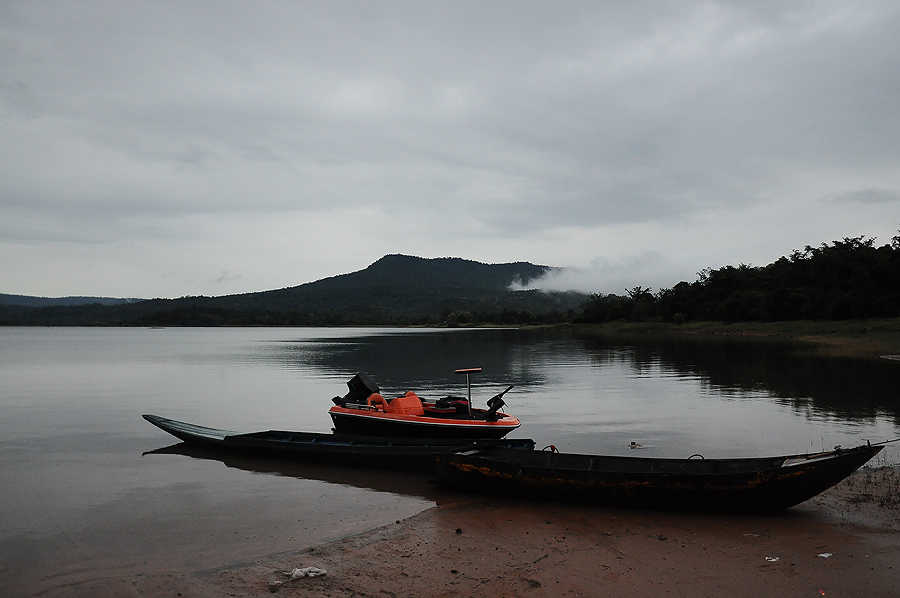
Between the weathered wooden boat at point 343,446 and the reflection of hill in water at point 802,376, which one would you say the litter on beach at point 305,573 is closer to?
the weathered wooden boat at point 343,446

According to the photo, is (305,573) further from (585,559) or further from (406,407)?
(406,407)

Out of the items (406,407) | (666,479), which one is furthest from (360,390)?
(666,479)

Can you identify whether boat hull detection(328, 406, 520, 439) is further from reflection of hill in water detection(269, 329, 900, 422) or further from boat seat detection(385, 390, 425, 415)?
reflection of hill in water detection(269, 329, 900, 422)

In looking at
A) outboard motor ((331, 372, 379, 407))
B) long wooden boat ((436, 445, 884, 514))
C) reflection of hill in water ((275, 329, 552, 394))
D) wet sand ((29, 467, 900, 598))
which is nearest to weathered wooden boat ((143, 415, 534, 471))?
long wooden boat ((436, 445, 884, 514))

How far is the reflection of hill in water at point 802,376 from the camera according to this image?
981 inches

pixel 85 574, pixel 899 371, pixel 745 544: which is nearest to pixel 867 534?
pixel 745 544

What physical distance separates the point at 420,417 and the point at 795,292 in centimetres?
9476

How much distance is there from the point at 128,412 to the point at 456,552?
2285 cm

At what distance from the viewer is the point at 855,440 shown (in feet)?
59.9

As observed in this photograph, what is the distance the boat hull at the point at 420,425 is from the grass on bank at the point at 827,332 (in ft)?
126

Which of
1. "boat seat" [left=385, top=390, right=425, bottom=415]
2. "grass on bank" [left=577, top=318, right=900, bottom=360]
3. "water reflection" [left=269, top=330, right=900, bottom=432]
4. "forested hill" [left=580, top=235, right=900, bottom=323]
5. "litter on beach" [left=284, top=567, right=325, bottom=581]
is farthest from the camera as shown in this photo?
"forested hill" [left=580, top=235, right=900, bottom=323]

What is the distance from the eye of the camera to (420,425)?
717 inches

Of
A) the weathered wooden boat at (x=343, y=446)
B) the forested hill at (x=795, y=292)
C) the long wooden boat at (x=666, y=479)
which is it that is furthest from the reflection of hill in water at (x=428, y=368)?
the forested hill at (x=795, y=292)

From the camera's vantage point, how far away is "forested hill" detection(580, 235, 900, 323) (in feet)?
257
